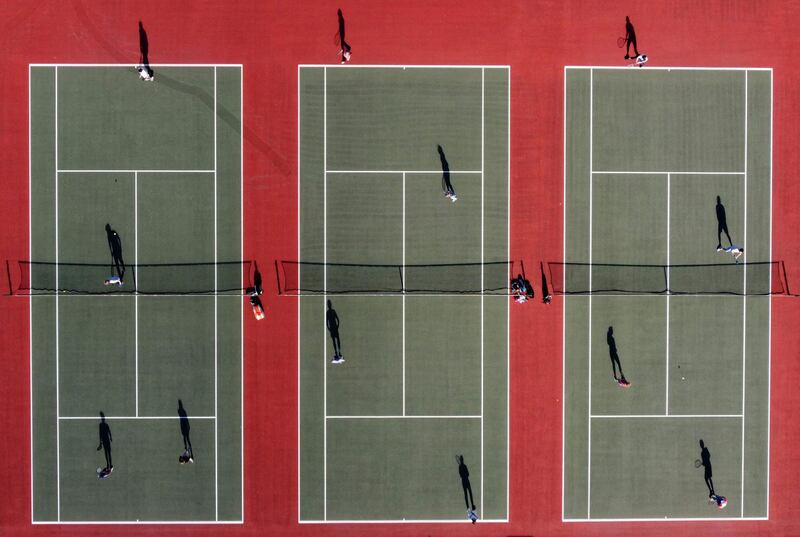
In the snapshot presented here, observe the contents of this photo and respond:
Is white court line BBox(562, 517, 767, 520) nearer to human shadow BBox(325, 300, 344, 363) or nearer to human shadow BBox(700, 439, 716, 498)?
human shadow BBox(700, 439, 716, 498)

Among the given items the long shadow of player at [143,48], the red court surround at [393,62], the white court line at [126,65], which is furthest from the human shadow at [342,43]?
the long shadow of player at [143,48]

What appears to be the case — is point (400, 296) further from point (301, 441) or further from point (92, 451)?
point (92, 451)

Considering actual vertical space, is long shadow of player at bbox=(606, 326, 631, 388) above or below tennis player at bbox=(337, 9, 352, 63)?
below

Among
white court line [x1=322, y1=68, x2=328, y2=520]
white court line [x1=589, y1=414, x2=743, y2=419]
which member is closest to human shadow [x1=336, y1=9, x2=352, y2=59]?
white court line [x1=322, y1=68, x2=328, y2=520]

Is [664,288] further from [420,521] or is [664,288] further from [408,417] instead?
[420,521]

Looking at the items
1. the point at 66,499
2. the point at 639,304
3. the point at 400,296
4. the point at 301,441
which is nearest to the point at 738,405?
the point at 639,304

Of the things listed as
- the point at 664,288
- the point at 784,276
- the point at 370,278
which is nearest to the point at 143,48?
the point at 370,278
